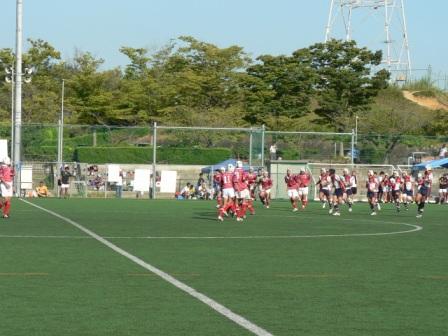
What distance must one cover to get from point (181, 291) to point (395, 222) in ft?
64.1

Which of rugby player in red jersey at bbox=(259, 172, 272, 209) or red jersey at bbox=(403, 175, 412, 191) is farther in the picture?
red jersey at bbox=(403, 175, 412, 191)

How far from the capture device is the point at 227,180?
2992 centimetres

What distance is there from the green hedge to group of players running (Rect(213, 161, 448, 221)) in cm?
1728

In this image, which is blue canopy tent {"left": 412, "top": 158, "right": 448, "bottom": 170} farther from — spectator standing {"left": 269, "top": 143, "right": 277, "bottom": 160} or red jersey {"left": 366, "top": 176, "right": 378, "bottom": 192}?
red jersey {"left": 366, "top": 176, "right": 378, "bottom": 192}

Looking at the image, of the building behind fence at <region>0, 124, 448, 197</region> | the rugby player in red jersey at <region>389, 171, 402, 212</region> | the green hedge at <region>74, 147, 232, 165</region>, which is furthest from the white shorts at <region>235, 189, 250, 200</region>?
the green hedge at <region>74, 147, 232, 165</region>

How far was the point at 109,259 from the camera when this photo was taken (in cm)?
1680

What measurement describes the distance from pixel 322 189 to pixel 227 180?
29.1ft

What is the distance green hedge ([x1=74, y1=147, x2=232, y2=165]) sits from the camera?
6525 centimetres

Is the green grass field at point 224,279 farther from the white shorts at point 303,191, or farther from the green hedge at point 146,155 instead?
the green hedge at point 146,155

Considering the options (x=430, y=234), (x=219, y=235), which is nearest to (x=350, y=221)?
(x=430, y=234)

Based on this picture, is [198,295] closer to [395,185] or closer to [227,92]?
[395,185]

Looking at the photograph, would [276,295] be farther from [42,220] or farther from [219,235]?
[42,220]

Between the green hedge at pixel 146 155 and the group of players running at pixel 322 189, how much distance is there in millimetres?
17276

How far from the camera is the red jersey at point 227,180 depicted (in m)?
29.8
